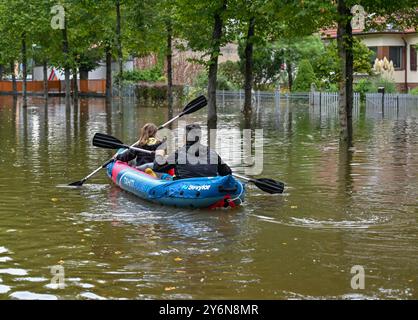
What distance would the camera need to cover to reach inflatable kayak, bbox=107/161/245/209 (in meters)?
12.9

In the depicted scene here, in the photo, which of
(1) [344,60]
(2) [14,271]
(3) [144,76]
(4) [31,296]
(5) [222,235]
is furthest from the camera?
(3) [144,76]

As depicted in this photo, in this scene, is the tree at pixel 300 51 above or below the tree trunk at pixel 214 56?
above

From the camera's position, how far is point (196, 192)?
509 inches

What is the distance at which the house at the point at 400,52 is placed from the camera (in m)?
56.2

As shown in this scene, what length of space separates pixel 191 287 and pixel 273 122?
974 inches

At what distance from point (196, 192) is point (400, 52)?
4640 cm

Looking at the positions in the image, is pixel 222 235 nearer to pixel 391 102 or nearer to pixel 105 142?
pixel 105 142

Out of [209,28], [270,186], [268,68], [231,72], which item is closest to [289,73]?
[268,68]

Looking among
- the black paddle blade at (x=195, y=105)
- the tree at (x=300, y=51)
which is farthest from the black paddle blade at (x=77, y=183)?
the tree at (x=300, y=51)

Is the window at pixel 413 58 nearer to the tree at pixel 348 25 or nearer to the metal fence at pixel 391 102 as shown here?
the metal fence at pixel 391 102

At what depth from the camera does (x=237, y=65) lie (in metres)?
59.2

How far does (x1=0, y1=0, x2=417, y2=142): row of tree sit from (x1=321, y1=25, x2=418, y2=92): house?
1902 centimetres

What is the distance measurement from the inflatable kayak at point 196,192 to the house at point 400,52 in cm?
4386
